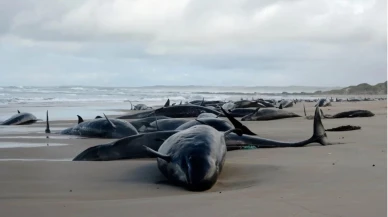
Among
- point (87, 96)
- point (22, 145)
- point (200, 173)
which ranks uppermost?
point (200, 173)

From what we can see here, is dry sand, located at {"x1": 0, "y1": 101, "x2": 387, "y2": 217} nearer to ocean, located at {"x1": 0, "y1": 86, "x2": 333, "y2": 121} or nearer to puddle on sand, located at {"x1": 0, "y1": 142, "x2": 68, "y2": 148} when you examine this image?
puddle on sand, located at {"x1": 0, "y1": 142, "x2": 68, "y2": 148}

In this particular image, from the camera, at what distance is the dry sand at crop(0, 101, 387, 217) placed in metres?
2.96

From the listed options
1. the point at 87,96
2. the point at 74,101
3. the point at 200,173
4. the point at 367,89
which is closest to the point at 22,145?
the point at 200,173

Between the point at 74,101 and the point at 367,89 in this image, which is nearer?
the point at 74,101

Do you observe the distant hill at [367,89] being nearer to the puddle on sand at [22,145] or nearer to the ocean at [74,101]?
the ocean at [74,101]

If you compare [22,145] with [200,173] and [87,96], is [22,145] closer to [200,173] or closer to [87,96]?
[200,173]

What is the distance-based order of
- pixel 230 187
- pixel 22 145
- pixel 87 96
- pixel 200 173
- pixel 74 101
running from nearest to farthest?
pixel 200 173, pixel 230 187, pixel 22 145, pixel 74 101, pixel 87 96

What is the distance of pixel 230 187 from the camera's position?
3955mm

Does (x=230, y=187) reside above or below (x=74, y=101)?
above

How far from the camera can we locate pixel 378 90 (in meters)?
49.3

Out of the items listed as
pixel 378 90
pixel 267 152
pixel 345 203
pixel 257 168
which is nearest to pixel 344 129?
pixel 267 152

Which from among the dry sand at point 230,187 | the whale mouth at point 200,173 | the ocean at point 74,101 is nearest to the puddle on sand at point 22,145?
the dry sand at point 230,187

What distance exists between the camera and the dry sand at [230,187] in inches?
116

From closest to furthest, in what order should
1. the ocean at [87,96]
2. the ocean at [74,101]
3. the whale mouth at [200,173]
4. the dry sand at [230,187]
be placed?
the dry sand at [230,187] < the whale mouth at [200,173] < the ocean at [74,101] < the ocean at [87,96]
